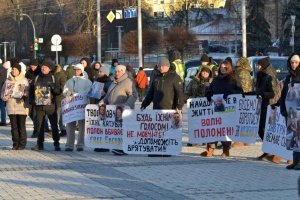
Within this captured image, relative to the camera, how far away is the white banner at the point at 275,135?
14266 mm

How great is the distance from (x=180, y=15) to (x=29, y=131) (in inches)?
2574

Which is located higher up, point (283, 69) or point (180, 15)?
point (180, 15)

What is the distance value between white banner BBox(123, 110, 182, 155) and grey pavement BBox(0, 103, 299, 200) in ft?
0.56

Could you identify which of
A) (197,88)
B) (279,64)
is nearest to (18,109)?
(197,88)

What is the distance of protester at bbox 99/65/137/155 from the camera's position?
16.4 metres

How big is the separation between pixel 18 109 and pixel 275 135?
18.1 feet

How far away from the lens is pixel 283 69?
2905 centimetres

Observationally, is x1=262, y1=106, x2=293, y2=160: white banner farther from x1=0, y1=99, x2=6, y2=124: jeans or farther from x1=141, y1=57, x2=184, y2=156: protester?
x1=0, y1=99, x2=6, y2=124: jeans

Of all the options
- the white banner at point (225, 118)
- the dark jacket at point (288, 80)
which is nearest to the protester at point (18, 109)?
the white banner at point (225, 118)

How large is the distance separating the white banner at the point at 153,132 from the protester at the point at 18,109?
8.32ft

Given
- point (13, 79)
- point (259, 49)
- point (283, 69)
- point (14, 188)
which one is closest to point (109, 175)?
point (14, 188)

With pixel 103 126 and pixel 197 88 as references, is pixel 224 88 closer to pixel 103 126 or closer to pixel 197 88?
pixel 197 88

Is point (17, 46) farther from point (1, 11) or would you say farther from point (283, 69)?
point (283, 69)

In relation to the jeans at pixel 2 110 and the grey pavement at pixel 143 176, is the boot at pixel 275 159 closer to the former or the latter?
the grey pavement at pixel 143 176
